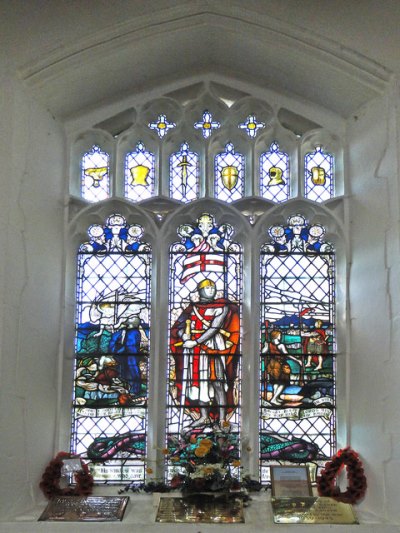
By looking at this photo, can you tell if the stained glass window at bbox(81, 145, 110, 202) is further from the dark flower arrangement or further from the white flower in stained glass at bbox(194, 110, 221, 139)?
the dark flower arrangement

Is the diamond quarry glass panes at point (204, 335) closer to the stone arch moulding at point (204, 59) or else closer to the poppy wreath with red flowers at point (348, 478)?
the poppy wreath with red flowers at point (348, 478)

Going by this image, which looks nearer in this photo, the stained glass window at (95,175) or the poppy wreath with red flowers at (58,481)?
the poppy wreath with red flowers at (58,481)

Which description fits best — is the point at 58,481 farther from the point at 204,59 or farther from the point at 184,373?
the point at 204,59

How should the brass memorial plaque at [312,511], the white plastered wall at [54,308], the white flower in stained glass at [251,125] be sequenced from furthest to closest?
the white flower in stained glass at [251,125], the white plastered wall at [54,308], the brass memorial plaque at [312,511]

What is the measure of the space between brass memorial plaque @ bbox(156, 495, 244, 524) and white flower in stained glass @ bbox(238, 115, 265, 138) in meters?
2.64

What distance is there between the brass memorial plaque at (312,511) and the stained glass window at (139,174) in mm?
2381

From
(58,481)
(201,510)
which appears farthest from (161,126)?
(201,510)

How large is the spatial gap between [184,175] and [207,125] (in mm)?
421

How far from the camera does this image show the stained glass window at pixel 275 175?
635 cm

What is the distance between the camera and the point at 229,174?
639 centimetres

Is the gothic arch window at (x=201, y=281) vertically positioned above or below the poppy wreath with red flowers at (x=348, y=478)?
above

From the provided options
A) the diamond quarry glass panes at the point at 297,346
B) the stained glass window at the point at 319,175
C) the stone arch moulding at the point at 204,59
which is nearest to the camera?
the stone arch moulding at the point at 204,59

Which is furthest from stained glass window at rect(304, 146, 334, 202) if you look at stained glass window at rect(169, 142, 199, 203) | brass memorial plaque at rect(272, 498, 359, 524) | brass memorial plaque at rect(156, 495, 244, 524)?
brass memorial plaque at rect(156, 495, 244, 524)

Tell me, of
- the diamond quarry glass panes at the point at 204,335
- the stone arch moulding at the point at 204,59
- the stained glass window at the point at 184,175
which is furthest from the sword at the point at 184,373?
the stone arch moulding at the point at 204,59
